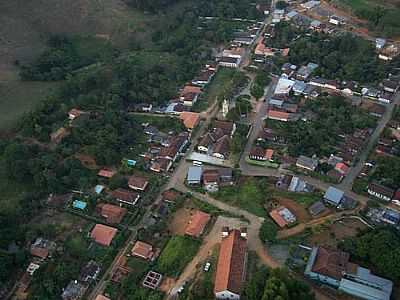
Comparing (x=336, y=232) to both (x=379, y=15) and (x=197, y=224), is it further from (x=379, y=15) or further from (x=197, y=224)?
(x=379, y=15)

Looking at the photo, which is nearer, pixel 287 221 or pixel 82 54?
pixel 287 221

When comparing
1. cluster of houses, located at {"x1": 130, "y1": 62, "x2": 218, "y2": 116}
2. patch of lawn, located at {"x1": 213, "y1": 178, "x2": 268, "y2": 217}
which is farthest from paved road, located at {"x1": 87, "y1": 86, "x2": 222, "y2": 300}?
patch of lawn, located at {"x1": 213, "y1": 178, "x2": 268, "y2": 217}

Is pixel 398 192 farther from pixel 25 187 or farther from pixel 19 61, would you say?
pixel 19 61

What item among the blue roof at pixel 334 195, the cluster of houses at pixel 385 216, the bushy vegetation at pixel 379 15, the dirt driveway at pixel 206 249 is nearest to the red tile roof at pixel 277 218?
the dirt driveway at pixel 206 249

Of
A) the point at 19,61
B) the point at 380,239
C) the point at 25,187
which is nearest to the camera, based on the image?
the point at 380,239

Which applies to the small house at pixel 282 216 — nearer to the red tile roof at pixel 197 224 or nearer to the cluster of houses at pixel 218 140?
the red tile roof at pixel 197 224

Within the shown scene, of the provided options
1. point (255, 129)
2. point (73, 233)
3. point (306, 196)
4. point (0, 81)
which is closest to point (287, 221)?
point (306, 196)

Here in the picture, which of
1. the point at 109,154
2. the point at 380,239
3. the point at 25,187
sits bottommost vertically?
the point at 25,187
